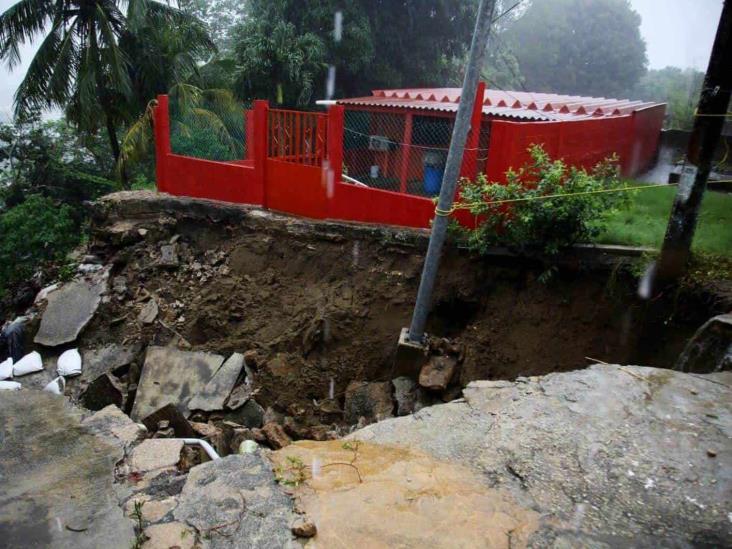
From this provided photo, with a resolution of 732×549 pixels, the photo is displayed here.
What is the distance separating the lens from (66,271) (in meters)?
9.08

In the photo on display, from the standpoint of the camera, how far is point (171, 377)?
7121 mm

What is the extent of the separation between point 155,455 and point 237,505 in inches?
37.1

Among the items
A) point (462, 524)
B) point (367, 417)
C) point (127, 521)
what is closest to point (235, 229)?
point (367, 417)

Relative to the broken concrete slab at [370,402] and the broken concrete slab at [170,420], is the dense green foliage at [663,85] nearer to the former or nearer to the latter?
the broken concrete slab at [370,402]

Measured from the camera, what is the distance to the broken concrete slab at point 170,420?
486 centimetres

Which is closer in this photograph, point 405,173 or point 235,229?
point 405,173

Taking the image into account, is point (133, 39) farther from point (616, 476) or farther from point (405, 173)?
point (616, 476)

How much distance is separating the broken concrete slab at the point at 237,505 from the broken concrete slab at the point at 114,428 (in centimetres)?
77

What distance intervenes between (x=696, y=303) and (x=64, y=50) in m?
14.1

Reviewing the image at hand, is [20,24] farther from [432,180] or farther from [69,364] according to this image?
[432,180]

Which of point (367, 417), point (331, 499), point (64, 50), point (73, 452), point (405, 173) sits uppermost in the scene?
point (64, 50)

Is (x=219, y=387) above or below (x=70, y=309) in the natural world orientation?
below

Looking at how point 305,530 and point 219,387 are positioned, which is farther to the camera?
point 219,387

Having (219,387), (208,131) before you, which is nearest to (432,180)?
(219,387)
